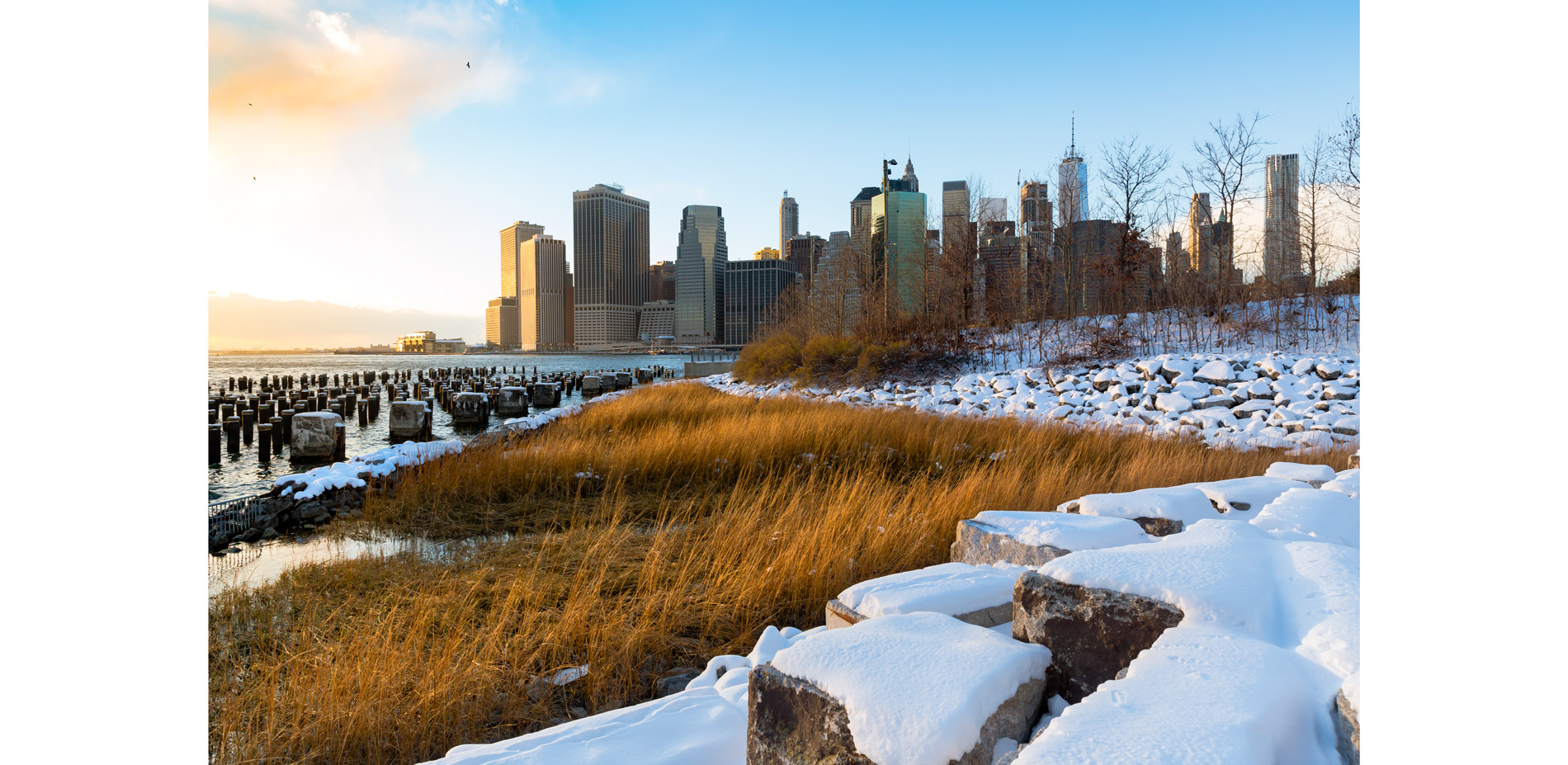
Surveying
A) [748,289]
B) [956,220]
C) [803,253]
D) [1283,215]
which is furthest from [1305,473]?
[748,289]

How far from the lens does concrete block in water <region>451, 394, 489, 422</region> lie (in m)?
15.4

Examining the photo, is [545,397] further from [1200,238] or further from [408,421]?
[1200,238]

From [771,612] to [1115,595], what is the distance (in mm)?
1723

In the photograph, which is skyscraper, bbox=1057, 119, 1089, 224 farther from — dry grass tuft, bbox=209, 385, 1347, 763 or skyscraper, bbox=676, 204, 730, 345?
skyscraper, bbox=676, 204, 730, 345

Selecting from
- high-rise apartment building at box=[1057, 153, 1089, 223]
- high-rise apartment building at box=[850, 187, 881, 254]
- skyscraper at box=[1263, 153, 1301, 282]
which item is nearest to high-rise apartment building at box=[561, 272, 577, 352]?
high-rise apartment building at box=[850, 187, 881, 254]

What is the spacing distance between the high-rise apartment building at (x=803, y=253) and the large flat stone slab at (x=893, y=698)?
2324 cm

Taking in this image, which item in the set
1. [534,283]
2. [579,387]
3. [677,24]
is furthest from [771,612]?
[534,283]

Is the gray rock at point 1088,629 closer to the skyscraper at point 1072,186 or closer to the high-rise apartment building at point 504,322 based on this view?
the skyscraper at point 1072,186

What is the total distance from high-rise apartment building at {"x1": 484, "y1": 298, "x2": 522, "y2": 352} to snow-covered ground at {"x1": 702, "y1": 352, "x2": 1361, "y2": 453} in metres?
40.7

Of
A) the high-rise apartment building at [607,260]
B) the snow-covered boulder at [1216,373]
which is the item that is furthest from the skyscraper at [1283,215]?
the high-rise apartment building at [607,260]

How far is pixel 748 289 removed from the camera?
53094 mm

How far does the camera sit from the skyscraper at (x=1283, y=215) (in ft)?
31.3
